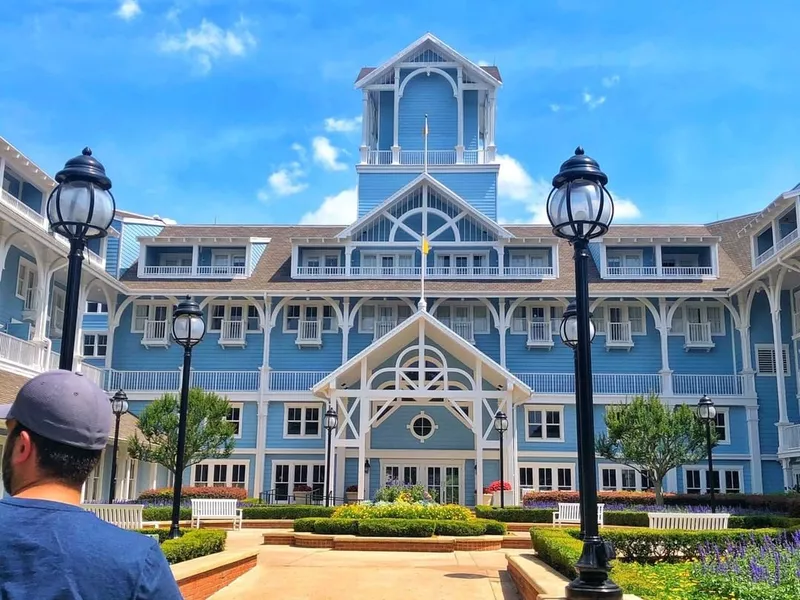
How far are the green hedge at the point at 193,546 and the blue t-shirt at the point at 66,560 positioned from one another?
27.8 ft

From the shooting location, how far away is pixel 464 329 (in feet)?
108

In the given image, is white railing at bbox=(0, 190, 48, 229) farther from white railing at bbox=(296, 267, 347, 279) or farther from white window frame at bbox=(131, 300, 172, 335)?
white railing at bbox=(296, 267, 347, 279)

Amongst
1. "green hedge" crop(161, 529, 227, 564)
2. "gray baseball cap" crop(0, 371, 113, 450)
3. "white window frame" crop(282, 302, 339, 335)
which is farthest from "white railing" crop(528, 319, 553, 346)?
"gray baseball cap" crop(0, 371, 113, 450)

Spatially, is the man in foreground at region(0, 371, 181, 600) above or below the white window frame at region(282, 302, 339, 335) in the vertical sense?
below

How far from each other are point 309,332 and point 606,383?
494 inches

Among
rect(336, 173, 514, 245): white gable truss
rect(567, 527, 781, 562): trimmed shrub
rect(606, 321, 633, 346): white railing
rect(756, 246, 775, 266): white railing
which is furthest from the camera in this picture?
rect(336, 173, 514, 245): white gable truss

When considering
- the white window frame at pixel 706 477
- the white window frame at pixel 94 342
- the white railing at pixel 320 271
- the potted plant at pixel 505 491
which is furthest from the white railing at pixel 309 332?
the white window frame at pixel 706 477

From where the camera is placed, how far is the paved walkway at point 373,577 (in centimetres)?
1087

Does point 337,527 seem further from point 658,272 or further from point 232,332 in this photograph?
point 658,272

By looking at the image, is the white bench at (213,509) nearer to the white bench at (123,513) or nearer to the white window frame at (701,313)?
the white bench at (123,513)

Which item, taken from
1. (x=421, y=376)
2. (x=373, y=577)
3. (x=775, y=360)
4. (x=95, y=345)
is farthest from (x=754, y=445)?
(x=95, y=345)

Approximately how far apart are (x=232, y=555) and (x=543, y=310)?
23631 millimetres

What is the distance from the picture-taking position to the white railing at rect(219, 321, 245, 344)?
33406 millimetres

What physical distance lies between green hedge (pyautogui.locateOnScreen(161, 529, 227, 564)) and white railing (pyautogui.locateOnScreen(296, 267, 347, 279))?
21369 mm
